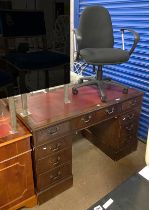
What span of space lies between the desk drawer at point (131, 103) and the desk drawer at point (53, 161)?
2.12ft

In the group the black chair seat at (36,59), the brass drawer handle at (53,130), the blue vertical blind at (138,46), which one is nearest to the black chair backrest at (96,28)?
the blue vertical blind at (138,46)

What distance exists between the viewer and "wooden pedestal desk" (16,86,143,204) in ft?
4.94

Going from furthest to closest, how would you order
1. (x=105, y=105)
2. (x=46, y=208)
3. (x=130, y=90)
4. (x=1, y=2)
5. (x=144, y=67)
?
(x=144, y=67)
(x=130, y=90)
(x=105, y=105)
(x=46, y=208)
(x=1, y=2)

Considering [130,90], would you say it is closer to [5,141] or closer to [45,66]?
[45,66]

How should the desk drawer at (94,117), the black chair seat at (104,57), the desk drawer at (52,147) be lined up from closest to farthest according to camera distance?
the desk drawer at (52,147)
the desk drawer at (94,117)
the black chair seat at (104,57)

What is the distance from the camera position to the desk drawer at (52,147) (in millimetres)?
1487

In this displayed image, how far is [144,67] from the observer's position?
221 centimetres

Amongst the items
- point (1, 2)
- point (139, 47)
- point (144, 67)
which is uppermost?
point (1, 2)

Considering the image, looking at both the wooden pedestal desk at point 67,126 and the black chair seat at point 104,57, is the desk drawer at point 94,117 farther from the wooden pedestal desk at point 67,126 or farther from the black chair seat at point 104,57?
the black chair seat at point 104,57

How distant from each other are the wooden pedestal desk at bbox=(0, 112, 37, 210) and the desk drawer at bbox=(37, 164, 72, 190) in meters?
0.07

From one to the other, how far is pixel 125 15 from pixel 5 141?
180cm

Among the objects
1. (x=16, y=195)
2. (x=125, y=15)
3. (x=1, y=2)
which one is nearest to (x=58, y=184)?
(x=16, y=195)

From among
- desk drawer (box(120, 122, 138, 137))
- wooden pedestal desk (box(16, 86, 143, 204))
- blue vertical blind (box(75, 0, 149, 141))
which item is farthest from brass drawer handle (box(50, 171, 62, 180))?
blue vertical blind (box(75, 0, 149, 141))

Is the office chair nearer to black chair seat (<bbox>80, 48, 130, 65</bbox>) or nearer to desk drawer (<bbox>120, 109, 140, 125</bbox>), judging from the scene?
black chair seat (<bbox>80, 48, 130, 65</bbox>)
